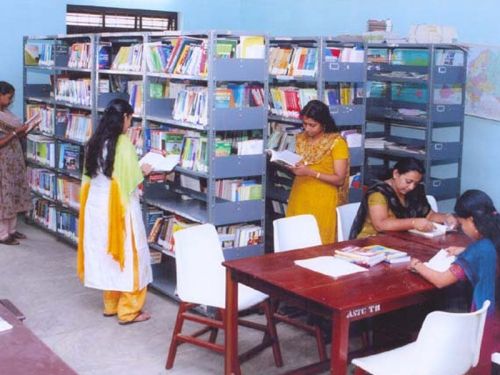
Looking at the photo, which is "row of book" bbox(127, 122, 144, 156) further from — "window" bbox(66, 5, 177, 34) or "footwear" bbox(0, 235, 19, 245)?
"window" bbox(66, 5, 177, 34)

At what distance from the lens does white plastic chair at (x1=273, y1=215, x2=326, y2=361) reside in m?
4.53

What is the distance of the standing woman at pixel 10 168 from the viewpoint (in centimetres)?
726

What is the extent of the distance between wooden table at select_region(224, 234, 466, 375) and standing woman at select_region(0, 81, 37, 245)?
163 inches

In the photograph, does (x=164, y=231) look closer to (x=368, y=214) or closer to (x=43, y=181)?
(x=368, y=214)

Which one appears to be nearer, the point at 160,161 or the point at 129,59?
the point at 160,161

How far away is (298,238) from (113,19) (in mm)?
5409

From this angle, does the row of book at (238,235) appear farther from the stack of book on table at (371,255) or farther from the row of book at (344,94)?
the stack of book on table at (371,255)

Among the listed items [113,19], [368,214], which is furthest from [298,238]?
[113,19]

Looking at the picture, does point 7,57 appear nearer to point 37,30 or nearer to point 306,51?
point 37,30

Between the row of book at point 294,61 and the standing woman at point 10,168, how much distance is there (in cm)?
280

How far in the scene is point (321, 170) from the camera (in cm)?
531

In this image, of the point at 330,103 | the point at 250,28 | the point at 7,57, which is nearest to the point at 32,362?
the point at 330,103

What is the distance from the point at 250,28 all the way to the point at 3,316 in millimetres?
7118

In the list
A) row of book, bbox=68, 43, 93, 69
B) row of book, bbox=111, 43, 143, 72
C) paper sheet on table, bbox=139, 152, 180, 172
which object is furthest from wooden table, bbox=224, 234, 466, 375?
→ row of book, bbox=68, 43, 93, 69
